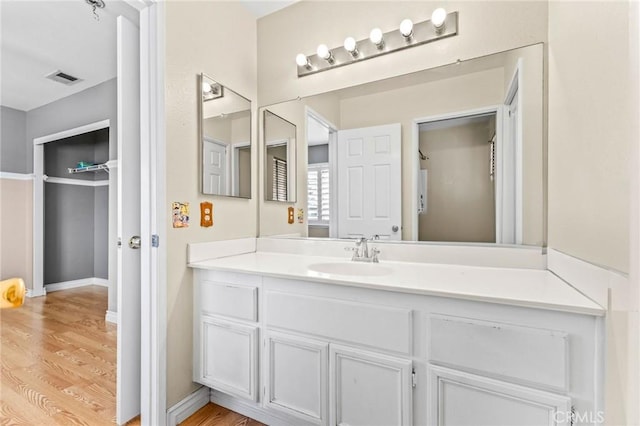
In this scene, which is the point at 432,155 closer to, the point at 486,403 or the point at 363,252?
the point at 363,252

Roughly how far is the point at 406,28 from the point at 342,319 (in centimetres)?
154

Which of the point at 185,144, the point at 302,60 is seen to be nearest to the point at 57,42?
the point at 185,144

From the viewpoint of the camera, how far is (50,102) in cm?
370

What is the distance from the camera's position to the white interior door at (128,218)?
1.52m

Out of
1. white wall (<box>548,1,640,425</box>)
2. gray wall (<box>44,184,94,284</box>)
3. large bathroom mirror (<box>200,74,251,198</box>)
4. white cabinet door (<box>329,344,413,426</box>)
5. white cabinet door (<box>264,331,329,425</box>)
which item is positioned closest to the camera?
white wall (<box>548,1,640,425</box>)

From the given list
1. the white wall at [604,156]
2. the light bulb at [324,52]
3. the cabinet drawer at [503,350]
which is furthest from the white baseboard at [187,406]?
the light bulb at [324,52]

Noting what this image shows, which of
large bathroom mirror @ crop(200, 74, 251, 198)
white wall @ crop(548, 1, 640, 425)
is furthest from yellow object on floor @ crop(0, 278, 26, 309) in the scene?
large bathroom mirror @ crop(200, 74, 251, 198)

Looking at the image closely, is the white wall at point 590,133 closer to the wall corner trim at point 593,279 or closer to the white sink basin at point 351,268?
the wall corner trim at point 593,279

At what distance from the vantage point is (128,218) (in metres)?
1.58

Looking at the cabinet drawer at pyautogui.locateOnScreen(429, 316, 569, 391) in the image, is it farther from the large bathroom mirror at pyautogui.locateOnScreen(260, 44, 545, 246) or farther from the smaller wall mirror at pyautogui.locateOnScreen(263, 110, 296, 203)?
the smaller wall mirror at pyautogui.locateOnScreen(263, 110, 296, 203)

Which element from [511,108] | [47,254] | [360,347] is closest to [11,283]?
[360,347]

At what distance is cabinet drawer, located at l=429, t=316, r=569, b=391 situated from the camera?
900 mm

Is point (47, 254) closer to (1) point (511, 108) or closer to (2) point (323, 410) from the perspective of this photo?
(2) point (323, 410)

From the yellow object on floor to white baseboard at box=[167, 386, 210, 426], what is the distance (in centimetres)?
143
